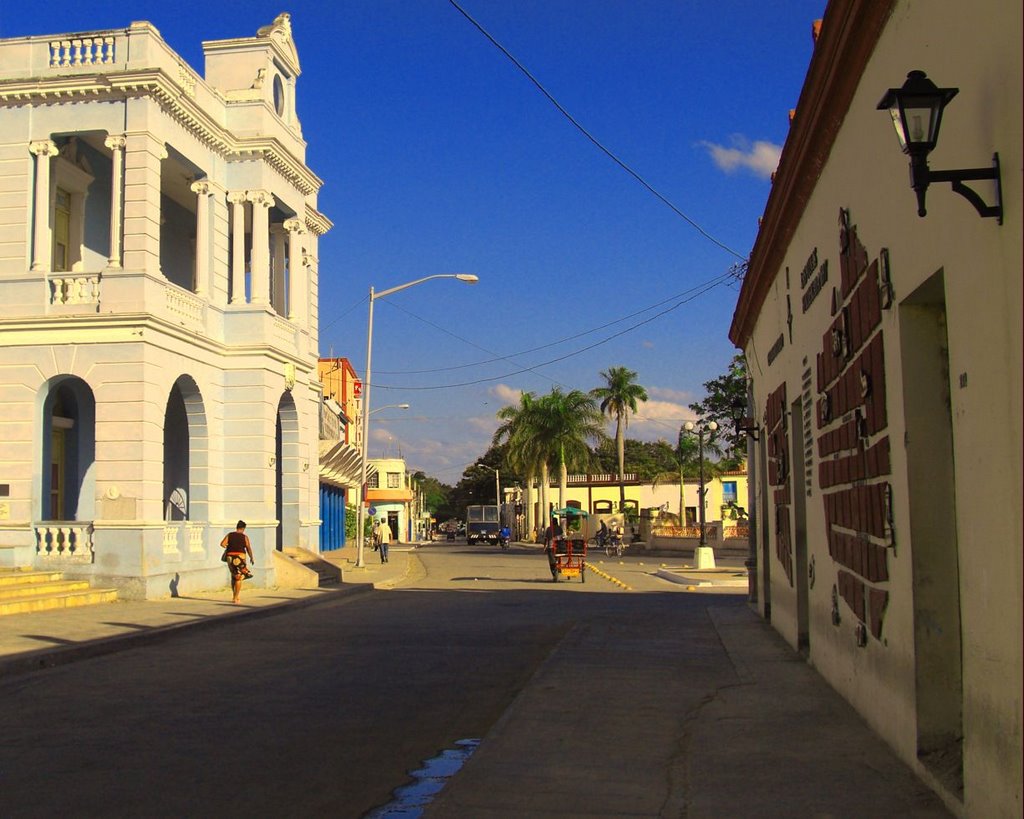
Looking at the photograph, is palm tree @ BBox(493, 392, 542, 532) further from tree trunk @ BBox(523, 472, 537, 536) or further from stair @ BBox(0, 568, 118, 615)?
stair @ BBox(0, 568, 118, 615)

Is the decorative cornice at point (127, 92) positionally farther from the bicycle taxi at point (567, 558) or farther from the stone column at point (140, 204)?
the bicycle taxi at point (567, 558)

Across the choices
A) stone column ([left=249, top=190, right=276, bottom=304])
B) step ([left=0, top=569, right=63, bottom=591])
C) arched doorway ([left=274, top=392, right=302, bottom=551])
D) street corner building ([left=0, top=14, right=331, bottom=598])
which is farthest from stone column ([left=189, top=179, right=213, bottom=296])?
step ([left=0, top=569, right=63, bottom=591])

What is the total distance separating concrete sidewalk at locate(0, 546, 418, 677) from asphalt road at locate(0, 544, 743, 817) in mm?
308

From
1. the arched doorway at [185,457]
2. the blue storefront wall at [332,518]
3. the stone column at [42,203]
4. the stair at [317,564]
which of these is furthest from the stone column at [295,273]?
the blue storefront wall at [332,518]

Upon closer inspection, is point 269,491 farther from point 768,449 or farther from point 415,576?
point 768,449

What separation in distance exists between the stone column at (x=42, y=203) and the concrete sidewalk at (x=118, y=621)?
6.98 metres

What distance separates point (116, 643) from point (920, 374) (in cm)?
1161

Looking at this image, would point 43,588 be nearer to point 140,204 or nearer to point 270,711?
point 140,204

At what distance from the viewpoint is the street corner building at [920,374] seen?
473cm

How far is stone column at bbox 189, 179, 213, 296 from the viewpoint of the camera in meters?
24.8

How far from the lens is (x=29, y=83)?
2191 centimetres

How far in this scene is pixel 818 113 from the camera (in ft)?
29.8

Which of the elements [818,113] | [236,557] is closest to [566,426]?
[236,557]

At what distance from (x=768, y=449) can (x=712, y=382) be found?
33.6 m
